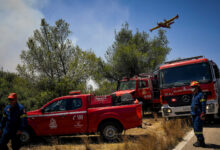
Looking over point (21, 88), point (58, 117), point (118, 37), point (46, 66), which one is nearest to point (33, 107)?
point (21, 88)

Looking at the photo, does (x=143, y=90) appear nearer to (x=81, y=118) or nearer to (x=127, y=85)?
(x=127, y=85)

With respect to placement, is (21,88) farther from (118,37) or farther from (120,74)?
(118,37)

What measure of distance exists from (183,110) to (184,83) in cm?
119

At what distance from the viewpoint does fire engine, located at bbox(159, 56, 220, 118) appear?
26.3ft

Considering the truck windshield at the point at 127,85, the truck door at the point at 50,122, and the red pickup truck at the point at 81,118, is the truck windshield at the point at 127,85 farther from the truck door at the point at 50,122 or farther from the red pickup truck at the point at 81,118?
the truck door at the point at 50,122

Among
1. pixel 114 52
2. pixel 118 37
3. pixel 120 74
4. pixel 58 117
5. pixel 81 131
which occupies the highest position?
pixel 118 37

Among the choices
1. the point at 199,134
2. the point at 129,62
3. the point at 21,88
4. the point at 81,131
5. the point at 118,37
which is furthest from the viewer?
the point at 118,37

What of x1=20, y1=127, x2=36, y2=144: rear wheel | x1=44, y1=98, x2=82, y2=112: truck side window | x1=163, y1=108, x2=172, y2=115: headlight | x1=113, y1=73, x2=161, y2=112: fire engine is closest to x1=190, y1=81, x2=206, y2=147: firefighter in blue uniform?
x1=163, y1=108, x2=172, y2=115: headlight

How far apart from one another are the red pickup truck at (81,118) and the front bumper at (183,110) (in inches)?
83.0

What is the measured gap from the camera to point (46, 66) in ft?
59.9

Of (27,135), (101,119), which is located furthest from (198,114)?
(27,135)

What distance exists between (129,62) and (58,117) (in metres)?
→ 17.0

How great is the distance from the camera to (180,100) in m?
8.47

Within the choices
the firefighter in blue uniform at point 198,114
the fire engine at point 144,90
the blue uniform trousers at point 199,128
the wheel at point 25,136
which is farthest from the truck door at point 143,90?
the wheel at point 25,136
